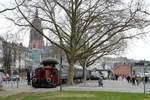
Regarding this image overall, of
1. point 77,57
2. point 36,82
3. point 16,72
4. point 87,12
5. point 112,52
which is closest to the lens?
point 36,82

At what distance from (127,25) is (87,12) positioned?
5.39 metres

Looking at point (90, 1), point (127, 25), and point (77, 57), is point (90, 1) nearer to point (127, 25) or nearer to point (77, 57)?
point (127, 25)

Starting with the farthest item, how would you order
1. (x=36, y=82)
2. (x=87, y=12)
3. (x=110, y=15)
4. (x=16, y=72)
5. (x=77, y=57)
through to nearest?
(x=16, y=72) < (x=77, y=57) < (x=87, y=12) < (x=110, y=15) < (x=36, y=82)

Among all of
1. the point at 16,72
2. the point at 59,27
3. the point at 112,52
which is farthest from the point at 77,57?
the point at 16,72

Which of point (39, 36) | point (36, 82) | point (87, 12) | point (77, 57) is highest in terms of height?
point (87, 12)

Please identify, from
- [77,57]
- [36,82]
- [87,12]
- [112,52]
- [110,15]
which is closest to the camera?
[36,82]

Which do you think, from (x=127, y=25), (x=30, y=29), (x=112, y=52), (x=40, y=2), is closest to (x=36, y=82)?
(x=30, y=29)

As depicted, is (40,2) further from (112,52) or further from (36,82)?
(112,52)

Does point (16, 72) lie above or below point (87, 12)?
below

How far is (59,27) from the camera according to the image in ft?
126

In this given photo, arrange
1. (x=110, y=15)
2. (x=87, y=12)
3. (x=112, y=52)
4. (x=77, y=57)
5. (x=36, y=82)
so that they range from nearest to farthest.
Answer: (x=36, y=82) < (x=110, y=15) < (x=87, y=12) < (x=77, y=57) < (x=112, y=52)

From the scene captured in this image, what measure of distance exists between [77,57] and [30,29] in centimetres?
868

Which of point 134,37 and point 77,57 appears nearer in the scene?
point 134,37

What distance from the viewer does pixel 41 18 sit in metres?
36.4
